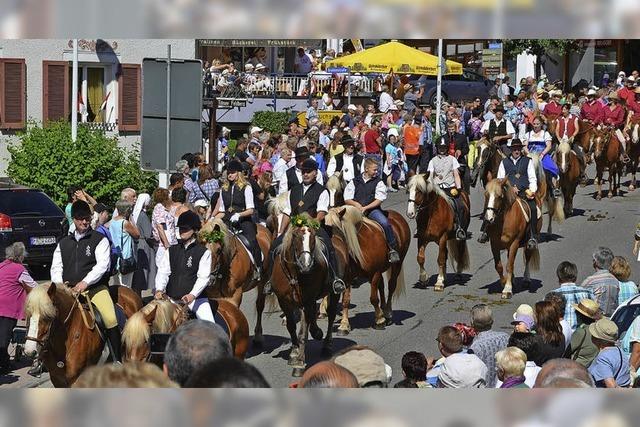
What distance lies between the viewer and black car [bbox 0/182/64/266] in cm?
1809

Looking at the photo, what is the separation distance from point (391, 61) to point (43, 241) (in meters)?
17.8

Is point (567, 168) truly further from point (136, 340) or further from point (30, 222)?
point (136, 340)

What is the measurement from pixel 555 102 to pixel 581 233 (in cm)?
970

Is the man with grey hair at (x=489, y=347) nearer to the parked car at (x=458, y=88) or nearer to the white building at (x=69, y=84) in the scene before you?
the white building at (x=69, y=84)

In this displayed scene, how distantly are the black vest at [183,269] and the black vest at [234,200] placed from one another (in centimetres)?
401

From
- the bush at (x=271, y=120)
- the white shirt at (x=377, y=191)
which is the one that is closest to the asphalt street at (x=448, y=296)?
the white shirt at (x=377, y=191)

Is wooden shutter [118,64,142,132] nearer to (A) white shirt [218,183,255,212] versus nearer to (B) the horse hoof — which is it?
(A) white shirt [218,183,255,212]

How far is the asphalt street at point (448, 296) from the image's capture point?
14.2m

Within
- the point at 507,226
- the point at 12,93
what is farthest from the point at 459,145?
the point at 12,93

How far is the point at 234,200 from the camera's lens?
14781 mm

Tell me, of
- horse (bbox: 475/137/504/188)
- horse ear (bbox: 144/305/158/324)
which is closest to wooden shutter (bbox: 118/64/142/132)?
horse (bbox: 475/137/504/188)

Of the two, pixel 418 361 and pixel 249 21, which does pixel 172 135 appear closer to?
pixel 418 361

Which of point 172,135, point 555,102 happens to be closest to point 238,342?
point 172,135

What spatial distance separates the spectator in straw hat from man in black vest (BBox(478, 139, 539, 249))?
31.3 ft
